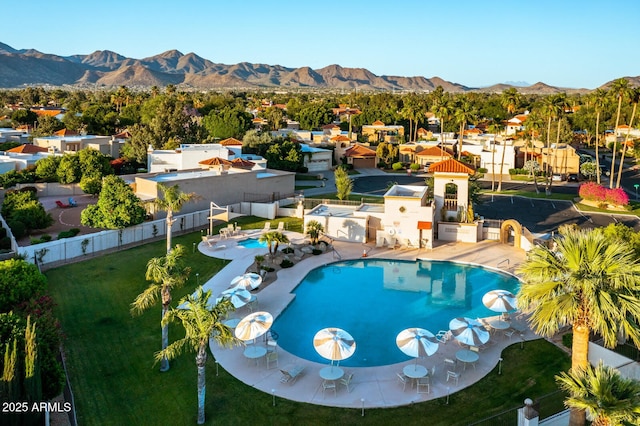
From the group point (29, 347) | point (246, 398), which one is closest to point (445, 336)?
point (246, 398)

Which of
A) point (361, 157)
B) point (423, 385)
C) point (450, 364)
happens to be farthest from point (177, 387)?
point (361, 157)

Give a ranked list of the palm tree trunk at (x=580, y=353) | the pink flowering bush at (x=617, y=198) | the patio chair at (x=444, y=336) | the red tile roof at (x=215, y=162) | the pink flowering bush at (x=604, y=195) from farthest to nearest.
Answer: the red tile roof at (x=215, y=162), the pink flowering bush at (x=604, y=195), the pink flowering bush at (x=617, y=198), the patio chair at (x=444, y=336), the palm tree trunk at (x=580, y=353)

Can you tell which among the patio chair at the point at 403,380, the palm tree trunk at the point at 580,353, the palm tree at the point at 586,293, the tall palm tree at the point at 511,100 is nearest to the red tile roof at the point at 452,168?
the patio chair at the point at 403,380

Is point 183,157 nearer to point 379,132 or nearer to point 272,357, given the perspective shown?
point 272,357

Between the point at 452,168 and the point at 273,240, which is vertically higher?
the point at 452,168

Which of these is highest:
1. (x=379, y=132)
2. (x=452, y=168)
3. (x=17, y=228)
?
(x=379, y=132)

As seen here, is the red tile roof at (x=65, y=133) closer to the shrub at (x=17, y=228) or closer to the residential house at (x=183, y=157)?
the residential house at (x=183, y=157)
